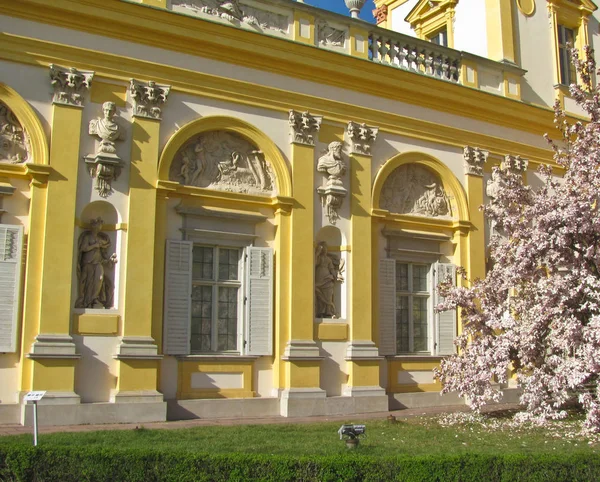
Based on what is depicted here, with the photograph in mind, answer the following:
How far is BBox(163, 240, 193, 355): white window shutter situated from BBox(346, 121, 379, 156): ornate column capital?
4413 mm

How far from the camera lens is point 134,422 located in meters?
12.7

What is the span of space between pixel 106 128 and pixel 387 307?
278 inches

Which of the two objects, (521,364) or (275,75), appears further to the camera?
(275,75)

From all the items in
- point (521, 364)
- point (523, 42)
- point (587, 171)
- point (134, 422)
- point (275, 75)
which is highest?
point (523, 42)

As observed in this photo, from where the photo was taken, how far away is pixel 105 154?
13.1 m

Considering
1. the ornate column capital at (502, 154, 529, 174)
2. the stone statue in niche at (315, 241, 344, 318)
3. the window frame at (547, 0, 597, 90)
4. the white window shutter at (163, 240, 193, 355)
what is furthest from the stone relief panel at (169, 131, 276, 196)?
the window frame at (547, 0, 597, 90)

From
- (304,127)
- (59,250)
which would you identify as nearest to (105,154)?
(59,250)

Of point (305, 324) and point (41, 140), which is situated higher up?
point (41, 140)

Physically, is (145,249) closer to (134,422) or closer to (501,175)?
(134,422)

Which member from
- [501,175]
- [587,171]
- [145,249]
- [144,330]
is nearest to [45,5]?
[145,249]

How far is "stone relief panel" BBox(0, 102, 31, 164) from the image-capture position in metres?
12.6

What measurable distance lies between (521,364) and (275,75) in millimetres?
7446

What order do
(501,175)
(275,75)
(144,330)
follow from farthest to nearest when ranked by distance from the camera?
(275,75), (501,175), (144,330)

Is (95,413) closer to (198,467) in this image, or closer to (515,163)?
(198,467)
